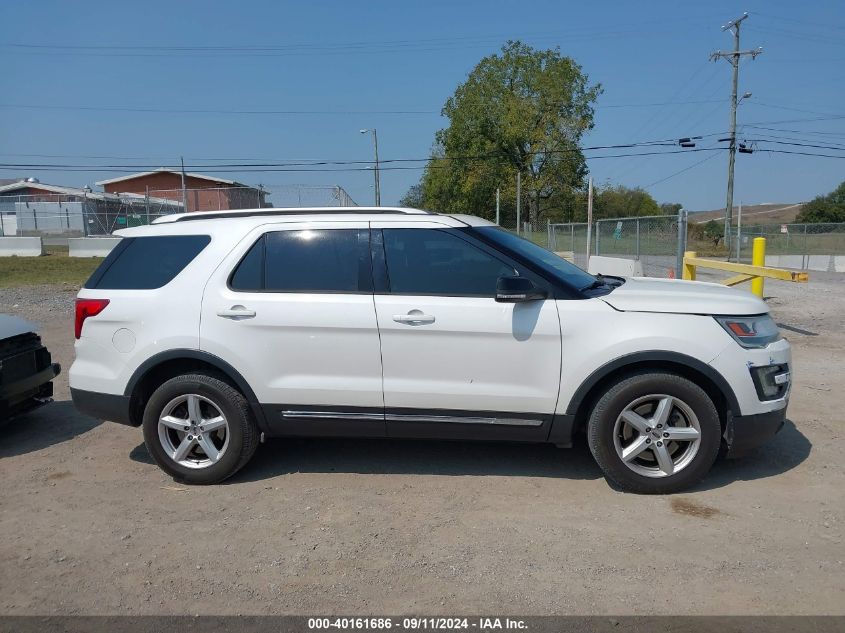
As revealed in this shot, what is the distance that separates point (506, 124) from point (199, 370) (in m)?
54.6

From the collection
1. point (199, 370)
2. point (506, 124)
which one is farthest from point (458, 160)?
point (199, 370)

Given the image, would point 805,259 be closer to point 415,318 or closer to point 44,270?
point 44,270

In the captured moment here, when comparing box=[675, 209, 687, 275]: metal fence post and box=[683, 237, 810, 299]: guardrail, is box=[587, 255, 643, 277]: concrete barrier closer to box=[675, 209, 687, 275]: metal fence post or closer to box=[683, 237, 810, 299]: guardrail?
box=[675, 209, 687, 275]: metal fence post

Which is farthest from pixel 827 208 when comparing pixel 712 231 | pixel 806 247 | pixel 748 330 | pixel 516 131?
pixel 748 330

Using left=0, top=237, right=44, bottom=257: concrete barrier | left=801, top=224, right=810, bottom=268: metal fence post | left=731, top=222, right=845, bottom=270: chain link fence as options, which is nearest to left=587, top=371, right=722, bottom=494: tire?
left=731, top=222, right=845, bottom=270: chain link fence

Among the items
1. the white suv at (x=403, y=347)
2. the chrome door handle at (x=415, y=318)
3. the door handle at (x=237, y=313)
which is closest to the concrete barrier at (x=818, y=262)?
the white suv at (x=403, y=347)

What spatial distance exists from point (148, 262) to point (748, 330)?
4023 millimetres

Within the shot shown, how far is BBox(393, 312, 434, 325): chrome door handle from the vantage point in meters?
4.44

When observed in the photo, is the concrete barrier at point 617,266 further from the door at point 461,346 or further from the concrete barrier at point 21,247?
the concrete barrier at point 21,247

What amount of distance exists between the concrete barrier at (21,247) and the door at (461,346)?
98.6 ft

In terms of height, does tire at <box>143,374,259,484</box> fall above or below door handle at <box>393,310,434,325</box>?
below

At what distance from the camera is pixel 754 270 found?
9.62 meters

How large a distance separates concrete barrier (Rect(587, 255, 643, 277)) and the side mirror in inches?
301

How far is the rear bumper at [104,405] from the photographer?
4.81 meters
